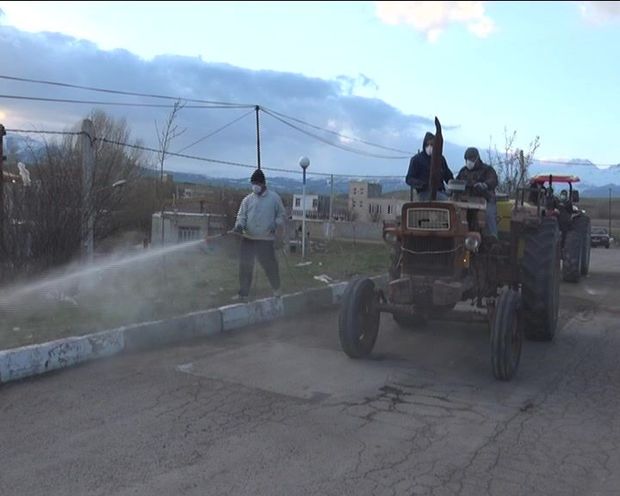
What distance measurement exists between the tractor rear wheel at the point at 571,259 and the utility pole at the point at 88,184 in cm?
975

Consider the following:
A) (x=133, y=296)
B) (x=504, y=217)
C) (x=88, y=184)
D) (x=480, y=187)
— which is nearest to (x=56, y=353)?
(x=133, y=296)

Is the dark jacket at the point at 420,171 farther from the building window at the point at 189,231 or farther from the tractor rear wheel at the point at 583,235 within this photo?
the building window at the point at 189,231

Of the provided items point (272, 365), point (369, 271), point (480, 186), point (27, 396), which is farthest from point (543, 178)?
point (27, 396)

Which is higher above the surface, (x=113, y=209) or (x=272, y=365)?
(x=113, y=209)

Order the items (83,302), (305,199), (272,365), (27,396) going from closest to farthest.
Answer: (27,396) → (272,365) → (83,302) → (305,199)

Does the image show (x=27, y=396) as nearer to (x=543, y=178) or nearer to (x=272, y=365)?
(x=272, y=365)

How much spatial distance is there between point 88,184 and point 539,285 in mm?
6512

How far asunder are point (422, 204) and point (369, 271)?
24.8 ft

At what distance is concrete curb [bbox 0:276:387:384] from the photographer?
6.00 metres

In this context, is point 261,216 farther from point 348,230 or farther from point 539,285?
point 348,230

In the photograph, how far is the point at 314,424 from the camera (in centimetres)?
487

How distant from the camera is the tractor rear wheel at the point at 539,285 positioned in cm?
762

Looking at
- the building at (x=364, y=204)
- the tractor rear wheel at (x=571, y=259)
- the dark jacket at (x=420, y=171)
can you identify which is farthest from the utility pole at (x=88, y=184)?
the building at (x=364, y=204)

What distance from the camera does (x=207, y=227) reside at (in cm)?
2795
